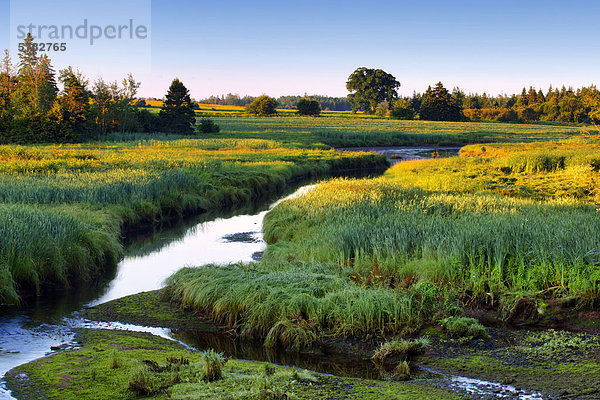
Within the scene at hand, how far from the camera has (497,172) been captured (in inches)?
973

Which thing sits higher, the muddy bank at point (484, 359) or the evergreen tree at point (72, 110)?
the evergreen tree at point (72, 110)

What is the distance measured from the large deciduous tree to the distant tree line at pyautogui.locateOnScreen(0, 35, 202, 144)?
254 feet

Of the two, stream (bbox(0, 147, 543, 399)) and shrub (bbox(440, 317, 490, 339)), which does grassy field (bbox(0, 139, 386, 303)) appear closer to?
stream (bbox(0, 147, 543, 399))

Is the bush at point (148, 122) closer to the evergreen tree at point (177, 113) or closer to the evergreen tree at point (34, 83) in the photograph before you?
the evergreen tree at point (177, 113)

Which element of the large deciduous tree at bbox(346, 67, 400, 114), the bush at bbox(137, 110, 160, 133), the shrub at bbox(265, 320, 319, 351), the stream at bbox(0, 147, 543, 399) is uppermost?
the large deciduous tree at bbox(346, 67, 400, 114)

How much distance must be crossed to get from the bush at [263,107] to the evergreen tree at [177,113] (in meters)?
48.0

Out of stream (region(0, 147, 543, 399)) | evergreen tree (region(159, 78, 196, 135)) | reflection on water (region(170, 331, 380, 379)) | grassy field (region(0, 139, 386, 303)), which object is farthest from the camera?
evergreen tree (region(159, 78, 196, 135))

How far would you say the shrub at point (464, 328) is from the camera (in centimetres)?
670

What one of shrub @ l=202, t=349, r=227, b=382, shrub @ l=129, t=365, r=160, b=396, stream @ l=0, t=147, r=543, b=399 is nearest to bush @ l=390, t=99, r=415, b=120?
stream @ l=0, t=147, r=543, b=399

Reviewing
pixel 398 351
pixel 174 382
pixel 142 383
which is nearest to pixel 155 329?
pixel 174 382

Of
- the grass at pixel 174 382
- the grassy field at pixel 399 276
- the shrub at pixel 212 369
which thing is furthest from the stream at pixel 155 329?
the shrub at pixel 212 369

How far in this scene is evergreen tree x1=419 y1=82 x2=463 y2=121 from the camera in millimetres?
102625

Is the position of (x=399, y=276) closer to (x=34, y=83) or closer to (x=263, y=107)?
(x=34, y=83)

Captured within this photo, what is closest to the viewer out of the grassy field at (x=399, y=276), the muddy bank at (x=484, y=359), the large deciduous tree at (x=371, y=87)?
the muddy bank at (x=484, y=359)
